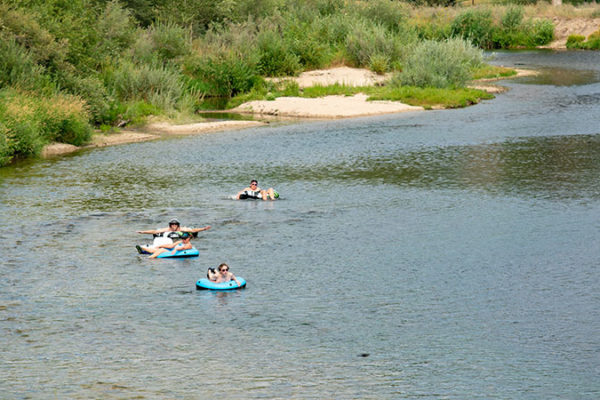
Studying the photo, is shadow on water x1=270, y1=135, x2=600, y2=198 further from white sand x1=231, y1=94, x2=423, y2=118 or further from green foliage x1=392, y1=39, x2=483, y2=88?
green foliage x1=392, y1=39, x2=483, y2=88

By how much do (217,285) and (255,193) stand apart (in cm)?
981

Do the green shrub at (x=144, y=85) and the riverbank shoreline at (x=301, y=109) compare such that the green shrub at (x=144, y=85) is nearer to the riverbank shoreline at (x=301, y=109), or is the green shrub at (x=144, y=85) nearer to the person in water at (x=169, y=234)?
the riverbank shoreline at (x=301, y=109)

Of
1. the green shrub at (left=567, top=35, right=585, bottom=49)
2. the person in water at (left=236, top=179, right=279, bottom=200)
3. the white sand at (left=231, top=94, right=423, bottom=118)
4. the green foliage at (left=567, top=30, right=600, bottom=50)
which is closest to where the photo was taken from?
the person in water at (left=236, top=179, right=279, bottom=200)

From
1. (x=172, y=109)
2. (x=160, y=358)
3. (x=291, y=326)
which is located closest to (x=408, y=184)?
(x=291, y=326)

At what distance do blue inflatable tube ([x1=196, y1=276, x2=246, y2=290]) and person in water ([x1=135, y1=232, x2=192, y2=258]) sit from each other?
2.87m

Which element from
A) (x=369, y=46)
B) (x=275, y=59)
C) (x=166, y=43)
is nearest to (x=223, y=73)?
(x=166, y=43)

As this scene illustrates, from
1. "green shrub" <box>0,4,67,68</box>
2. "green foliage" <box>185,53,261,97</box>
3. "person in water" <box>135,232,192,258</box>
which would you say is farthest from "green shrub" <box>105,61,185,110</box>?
"person in water" <box>135,232,192,258</box>

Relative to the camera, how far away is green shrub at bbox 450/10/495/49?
103 metres

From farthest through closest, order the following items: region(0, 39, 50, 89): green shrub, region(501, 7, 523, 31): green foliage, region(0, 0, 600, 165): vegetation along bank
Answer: region(501, 7, 523, 31): green foliage
region(0, 0, 600, 165): vegetation along bank
region(0, 39, 50, 89): green shrub

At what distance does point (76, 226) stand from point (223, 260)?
6166 millimetres

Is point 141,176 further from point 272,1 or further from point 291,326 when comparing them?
point 272,1

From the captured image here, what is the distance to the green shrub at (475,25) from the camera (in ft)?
339

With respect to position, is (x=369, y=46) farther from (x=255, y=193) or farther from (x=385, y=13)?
(x=255, y=193)

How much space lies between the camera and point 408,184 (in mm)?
32750
